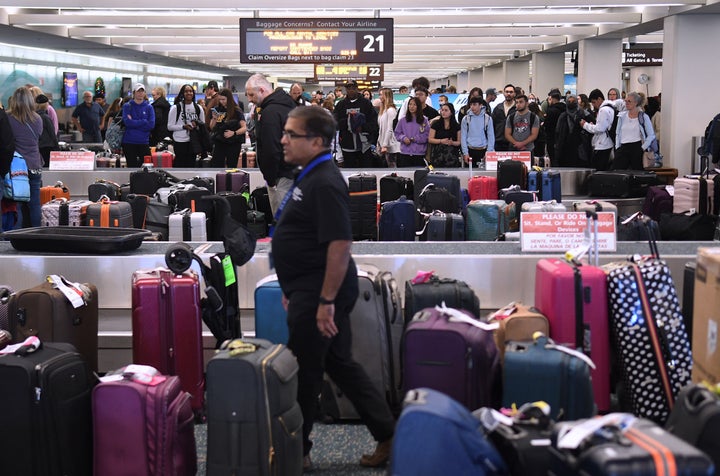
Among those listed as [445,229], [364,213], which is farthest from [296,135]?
[364,213]

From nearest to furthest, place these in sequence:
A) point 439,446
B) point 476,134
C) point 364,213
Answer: point 439,446 < point 364,213 < point 476,134

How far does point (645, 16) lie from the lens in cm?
1556

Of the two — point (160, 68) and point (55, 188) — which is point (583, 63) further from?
point (160, 68)

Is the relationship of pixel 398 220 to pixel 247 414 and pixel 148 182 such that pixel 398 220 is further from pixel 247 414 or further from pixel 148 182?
pixel 247 414

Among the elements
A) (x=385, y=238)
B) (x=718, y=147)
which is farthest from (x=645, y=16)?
(x=385, y=238)

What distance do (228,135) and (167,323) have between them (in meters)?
8.15

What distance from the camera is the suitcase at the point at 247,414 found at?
3623mm

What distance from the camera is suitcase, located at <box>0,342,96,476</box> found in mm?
3742

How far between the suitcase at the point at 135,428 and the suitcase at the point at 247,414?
22cm

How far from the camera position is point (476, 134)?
40.5 ft

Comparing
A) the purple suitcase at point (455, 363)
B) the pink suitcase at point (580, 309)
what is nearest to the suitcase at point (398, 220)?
the pink suitcase at point (580, 309)

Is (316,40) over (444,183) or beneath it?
over

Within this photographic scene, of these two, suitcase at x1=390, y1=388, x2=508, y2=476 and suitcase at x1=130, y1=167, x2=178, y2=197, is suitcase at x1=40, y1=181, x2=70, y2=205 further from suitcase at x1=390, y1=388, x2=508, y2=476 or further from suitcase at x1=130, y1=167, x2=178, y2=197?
suitcase at x1=390, y1=388, x2=508, y2=476

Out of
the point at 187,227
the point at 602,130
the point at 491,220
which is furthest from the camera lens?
the point at 602,130
